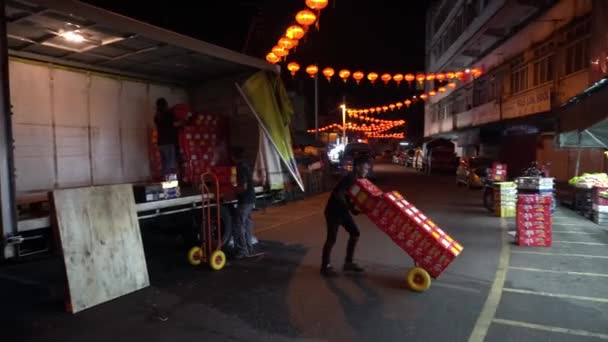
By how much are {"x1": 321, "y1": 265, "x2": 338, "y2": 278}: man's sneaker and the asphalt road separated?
0.49 ft

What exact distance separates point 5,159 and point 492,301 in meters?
5.51

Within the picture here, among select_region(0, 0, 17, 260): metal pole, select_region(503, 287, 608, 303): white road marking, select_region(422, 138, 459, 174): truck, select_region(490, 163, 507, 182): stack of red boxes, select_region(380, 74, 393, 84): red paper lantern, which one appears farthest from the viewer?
select_region(422, 138, 459, 174): truck

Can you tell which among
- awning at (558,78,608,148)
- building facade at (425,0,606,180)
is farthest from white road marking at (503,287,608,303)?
building facade at (425,0,606,180)

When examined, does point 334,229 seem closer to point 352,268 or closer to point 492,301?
point 352,268

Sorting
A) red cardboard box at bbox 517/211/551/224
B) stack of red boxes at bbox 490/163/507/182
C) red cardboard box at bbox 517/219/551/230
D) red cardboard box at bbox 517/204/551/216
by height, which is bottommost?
red cardboard box at bbox 517/219/551/230

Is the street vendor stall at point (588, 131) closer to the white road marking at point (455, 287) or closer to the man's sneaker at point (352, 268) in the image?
the white road marking at point (455, 287)

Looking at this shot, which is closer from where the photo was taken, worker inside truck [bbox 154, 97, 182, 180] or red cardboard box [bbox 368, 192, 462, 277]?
red cardboard box [bbox 368, 192, 462, 277]

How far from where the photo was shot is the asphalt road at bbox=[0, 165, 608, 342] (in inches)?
165

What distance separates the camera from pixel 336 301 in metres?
5.04

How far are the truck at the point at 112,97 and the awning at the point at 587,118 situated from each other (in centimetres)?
629

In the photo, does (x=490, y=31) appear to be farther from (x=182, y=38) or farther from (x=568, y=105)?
(x=182, y=38)

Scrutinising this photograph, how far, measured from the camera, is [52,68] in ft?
25.3

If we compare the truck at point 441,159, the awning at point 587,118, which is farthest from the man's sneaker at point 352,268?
the truck at point 441,159

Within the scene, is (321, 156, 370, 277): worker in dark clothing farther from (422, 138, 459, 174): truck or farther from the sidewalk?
(422, 138, 459, 174): truck
